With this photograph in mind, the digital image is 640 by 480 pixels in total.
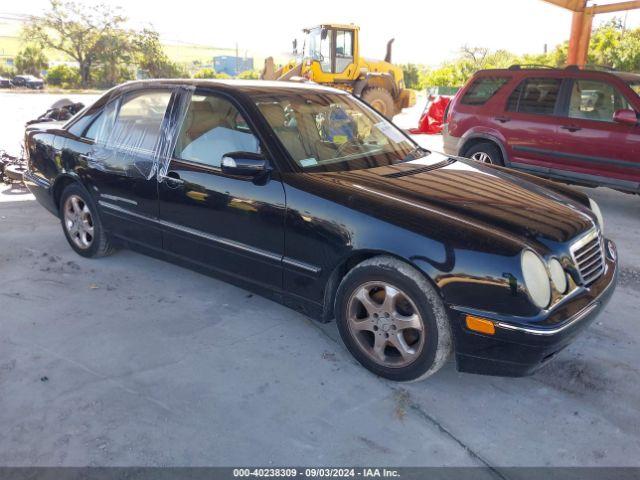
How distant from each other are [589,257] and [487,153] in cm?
486

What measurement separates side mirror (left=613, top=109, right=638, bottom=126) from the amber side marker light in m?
4.76

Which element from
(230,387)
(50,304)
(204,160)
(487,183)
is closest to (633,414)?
(487,183)

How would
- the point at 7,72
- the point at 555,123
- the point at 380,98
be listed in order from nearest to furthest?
the point at 555,123 < the point at 380,98 < the point at 7,72

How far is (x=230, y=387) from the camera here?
9.65 ft

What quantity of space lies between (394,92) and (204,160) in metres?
13.2

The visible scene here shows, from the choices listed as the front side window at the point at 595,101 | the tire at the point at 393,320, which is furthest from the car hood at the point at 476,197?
the front side window at the point at 595,101

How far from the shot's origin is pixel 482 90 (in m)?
7.74

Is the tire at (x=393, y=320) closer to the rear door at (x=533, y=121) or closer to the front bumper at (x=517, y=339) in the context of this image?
the front bumper at (x=517, y=339)

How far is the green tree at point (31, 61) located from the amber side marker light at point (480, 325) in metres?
57.5

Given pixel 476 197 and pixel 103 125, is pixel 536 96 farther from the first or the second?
pixel 103 125

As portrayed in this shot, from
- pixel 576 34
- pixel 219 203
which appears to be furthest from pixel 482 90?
pixel 576 34

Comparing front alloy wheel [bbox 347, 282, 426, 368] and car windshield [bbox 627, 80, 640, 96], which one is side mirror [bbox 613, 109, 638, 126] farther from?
front alloy wheel [bbox 347, 282, 426, 368]

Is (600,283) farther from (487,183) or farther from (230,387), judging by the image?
(230,387)

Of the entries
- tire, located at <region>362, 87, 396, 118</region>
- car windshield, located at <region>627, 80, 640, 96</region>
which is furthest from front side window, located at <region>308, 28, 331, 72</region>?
car windshield, located at <region>627, 80, 640, 96</region>
